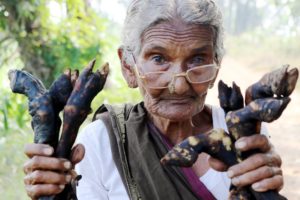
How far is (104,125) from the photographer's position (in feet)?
6.51

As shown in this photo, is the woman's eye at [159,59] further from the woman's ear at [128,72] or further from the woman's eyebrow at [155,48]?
the woman's ear at [128,72]

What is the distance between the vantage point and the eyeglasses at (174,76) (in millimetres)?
1714

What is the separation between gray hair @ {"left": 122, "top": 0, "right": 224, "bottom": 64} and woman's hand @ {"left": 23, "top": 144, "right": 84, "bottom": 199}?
0.62 meters

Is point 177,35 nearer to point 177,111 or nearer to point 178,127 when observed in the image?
point 177,111

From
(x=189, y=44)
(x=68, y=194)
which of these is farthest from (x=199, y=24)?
(x=68, y=194)

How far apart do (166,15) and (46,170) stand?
0.70 meters

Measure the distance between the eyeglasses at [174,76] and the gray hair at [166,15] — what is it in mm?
103

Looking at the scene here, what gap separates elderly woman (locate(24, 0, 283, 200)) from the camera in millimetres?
1721

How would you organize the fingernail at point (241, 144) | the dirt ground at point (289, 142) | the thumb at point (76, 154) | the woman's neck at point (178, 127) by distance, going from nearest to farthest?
the fingernail at point (241, 144) → the thumb at point (76, 154) → the woman's neck at point (178, 127) → the dirt ground at point (289, 142)

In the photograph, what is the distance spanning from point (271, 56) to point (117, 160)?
71.7ft

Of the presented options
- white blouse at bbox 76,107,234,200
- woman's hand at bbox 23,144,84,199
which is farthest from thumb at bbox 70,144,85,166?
white blouse at bbox 76,107,234,200

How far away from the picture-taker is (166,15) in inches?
68.0

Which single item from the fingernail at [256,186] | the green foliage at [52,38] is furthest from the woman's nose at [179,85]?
the green foliage at [52,38]

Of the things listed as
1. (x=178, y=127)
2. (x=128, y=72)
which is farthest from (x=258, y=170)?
(x=128, y=72)
